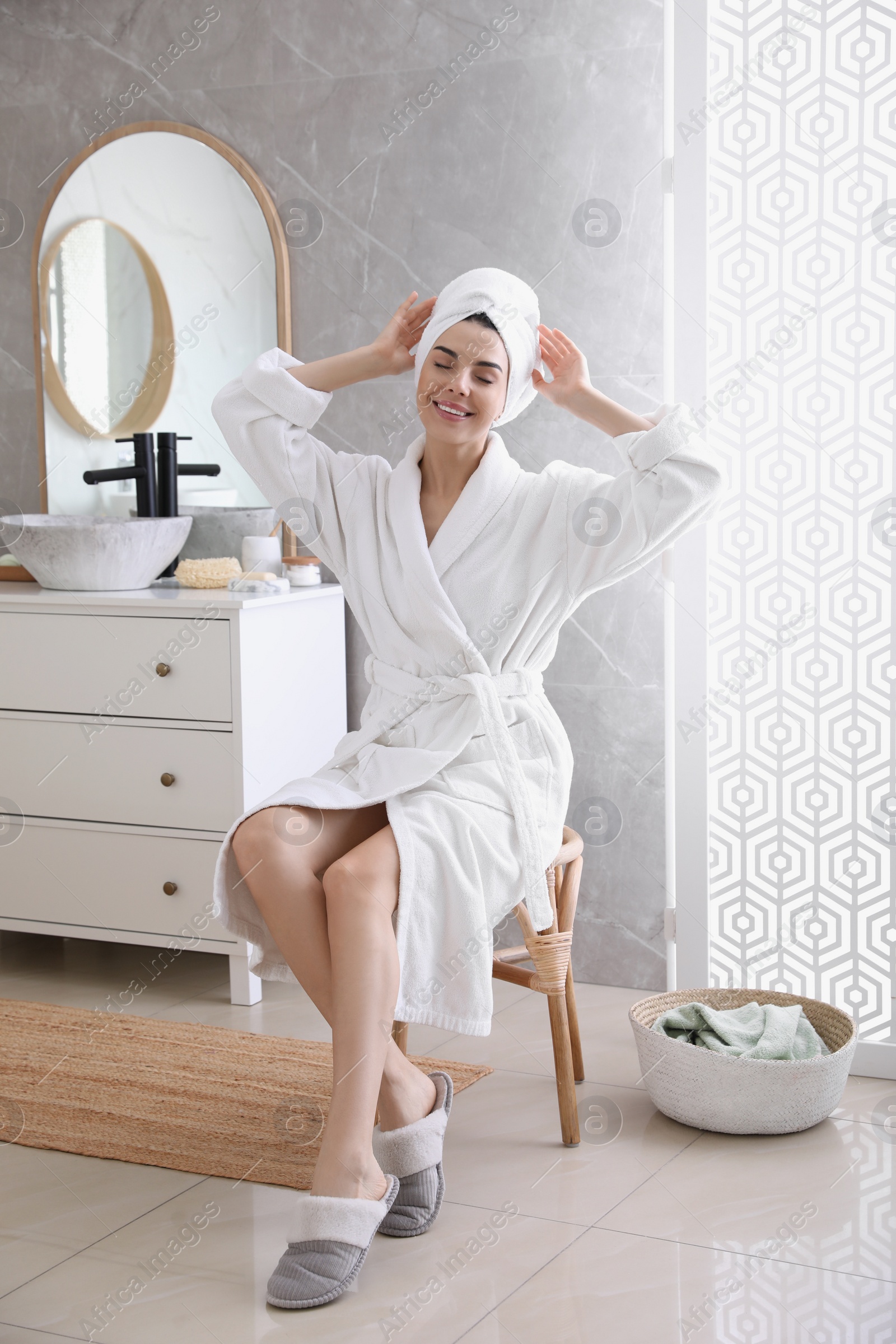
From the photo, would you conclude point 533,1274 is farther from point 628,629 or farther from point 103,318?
point 103,318

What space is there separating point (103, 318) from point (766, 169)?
1692 millimetres

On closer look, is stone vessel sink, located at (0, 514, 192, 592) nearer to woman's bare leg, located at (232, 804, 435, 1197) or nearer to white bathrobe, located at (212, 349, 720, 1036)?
white bathrobe, located at (212, 349, 720, 1036)

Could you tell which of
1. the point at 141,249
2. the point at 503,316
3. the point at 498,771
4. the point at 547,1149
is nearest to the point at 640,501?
the point at 503,316

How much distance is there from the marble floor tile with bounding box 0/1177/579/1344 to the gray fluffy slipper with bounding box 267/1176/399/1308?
0.08ft

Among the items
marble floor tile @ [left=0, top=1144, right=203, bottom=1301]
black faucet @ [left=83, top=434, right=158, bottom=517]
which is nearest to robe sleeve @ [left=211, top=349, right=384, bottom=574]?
black faucet @ [left=83, top=434, right=158, bottom=517]

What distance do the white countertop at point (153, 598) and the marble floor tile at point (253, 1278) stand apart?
1.15 meters

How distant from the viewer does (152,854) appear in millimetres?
2730

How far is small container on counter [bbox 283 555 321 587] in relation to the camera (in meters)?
2.95

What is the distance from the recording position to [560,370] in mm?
2146

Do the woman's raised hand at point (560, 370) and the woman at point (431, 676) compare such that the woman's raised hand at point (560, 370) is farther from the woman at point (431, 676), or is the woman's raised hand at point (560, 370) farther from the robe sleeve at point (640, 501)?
the robe sleeve at point (640, 501)

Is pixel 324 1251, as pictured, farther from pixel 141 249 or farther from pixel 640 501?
pixel 141 249

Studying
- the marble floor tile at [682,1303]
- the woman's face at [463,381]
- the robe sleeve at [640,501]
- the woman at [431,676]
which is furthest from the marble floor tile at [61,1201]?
the woman's face at [463,381]

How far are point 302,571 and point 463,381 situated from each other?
3.33ft

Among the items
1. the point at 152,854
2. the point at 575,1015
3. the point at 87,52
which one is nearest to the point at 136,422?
the point at 87,52
